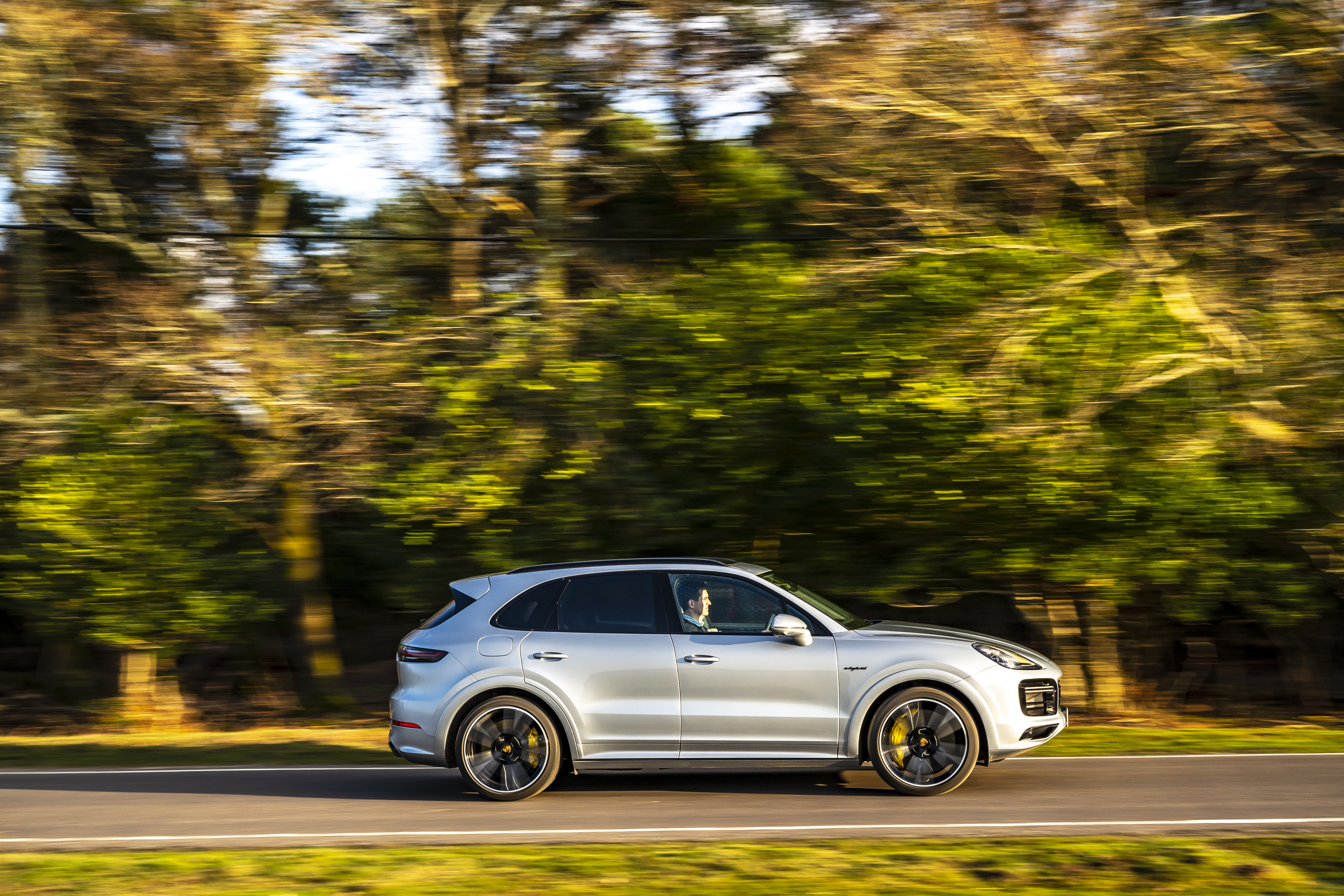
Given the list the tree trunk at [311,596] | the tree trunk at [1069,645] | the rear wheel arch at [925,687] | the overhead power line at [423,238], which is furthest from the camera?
the tree trunk at [311,596]

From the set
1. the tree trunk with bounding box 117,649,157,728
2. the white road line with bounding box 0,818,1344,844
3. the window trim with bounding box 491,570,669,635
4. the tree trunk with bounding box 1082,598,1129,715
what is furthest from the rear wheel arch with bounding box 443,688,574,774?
the tree trunk with bounding box 117,649,157,728

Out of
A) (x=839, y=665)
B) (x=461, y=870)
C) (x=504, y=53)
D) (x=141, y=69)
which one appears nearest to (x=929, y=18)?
(x=504, y=53)

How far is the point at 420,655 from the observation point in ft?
28.1

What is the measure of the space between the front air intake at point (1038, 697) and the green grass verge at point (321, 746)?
128cm

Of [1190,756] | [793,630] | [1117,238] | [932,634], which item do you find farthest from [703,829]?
[1117,238]

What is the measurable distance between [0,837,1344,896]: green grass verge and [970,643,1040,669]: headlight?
1464 mm

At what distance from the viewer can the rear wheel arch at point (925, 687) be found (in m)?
8.04

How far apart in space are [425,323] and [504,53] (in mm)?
3442

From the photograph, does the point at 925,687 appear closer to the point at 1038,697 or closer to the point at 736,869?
the point at 1038,697

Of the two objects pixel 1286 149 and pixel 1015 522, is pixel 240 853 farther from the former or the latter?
pixel 1286 149

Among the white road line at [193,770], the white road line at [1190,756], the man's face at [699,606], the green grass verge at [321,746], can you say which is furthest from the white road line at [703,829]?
the white road line at [193,770]

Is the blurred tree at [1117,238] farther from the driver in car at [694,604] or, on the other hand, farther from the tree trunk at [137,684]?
the tree trunk at [137,684]

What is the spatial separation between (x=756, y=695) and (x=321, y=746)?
5.53 metres

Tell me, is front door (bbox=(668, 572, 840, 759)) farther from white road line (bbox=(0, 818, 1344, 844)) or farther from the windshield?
white road line (bbox=(0, 818, 1344, 844))
